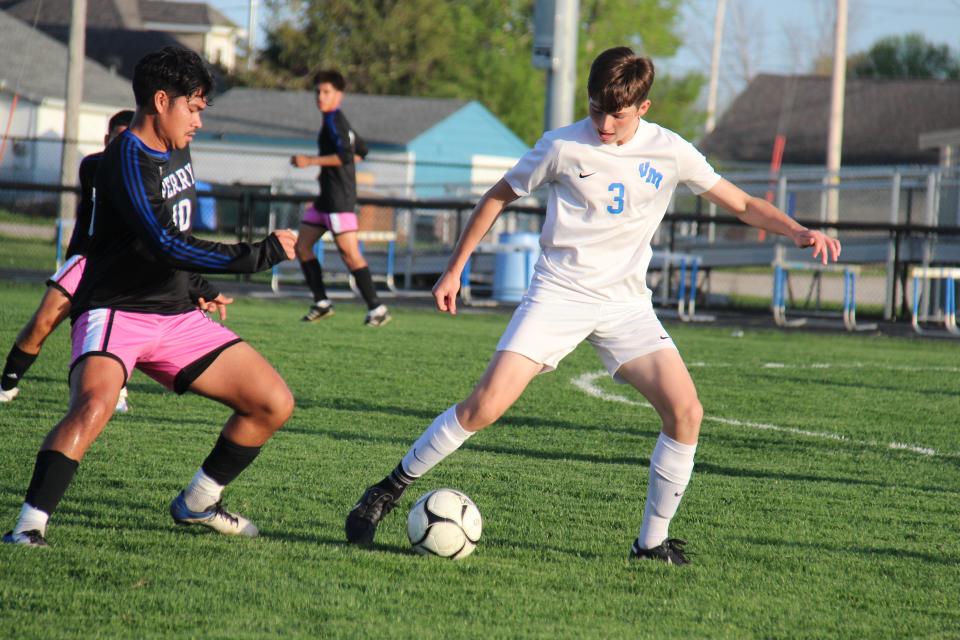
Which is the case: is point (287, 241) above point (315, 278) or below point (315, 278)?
above

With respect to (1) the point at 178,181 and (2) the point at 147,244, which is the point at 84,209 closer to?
(1) the point at 178,181

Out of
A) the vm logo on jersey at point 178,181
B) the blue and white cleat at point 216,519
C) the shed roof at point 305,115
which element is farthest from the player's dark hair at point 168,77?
the shed roof at point 305,115

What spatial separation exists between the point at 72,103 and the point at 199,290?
21587 mm

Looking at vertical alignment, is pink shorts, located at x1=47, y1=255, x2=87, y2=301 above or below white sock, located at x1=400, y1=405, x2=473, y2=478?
above

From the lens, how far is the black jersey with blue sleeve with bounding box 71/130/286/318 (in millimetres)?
4348

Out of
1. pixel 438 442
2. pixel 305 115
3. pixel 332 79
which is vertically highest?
pixel 305 115

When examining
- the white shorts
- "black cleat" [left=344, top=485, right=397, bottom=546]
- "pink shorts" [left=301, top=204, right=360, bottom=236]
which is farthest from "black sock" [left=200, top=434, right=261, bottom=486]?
"pink shorts" [left=301, top=204, right=360, bottom=236]

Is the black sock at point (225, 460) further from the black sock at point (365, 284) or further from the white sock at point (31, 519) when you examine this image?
the black sock at point (365, 284)

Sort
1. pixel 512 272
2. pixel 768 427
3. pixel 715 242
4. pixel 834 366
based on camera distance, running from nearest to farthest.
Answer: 1. pixel 768 427
2. pixel 834 366
3. pixel 512 272
4. pixel 715 242

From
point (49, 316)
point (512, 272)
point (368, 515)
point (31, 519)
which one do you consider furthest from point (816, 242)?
point (512, 272)

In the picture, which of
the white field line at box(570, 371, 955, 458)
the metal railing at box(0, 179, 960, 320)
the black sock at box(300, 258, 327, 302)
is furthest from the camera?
the metal railing at box(0, 179, 960, 320)

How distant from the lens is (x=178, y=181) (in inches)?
181

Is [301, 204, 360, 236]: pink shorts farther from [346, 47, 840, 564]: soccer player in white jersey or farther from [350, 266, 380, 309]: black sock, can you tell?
[346, 47, 840, 564]: soccer player in white jersey

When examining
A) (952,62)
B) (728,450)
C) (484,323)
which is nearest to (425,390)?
(728,450)
